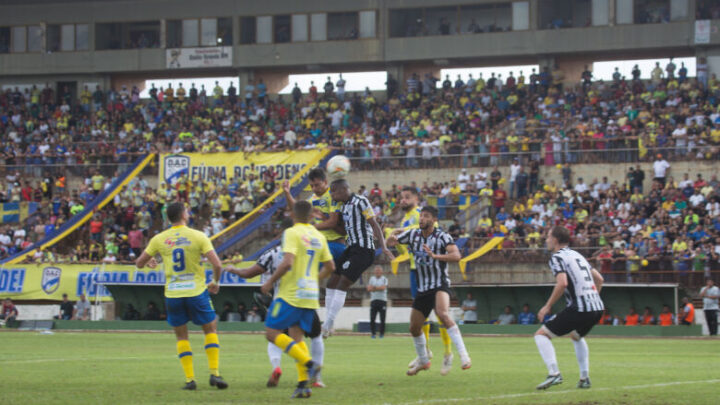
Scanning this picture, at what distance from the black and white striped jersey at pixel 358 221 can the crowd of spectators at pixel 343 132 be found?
872 inches

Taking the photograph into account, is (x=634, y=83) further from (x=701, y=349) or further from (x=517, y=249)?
(x=701, y=349)

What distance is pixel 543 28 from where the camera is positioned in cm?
5256

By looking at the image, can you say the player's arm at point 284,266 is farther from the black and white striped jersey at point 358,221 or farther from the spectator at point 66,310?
the spectator at point 66,310

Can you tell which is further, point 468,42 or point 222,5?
point 222,5

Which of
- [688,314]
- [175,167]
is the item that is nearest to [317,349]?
[688,314]

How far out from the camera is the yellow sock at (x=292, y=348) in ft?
36.7

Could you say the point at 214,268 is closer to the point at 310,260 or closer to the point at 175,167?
the point at 310,260

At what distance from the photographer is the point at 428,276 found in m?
14.4

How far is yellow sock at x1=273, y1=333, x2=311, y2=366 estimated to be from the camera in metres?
11.2

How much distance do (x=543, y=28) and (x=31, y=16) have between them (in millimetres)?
29580

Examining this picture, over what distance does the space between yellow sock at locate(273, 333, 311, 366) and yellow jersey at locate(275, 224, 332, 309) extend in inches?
15.3

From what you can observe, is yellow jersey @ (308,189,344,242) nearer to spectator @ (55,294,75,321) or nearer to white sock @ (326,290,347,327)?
white sock @ (326,290,347,327)

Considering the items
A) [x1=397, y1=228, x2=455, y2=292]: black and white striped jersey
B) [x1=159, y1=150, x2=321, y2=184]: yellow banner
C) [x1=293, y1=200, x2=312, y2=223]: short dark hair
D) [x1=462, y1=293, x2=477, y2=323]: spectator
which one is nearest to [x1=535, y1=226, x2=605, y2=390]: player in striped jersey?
[x1=397, y1=228, x2=455, y2=292]: black and white striped jersey

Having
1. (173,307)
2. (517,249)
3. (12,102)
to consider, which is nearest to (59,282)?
(517,249)
